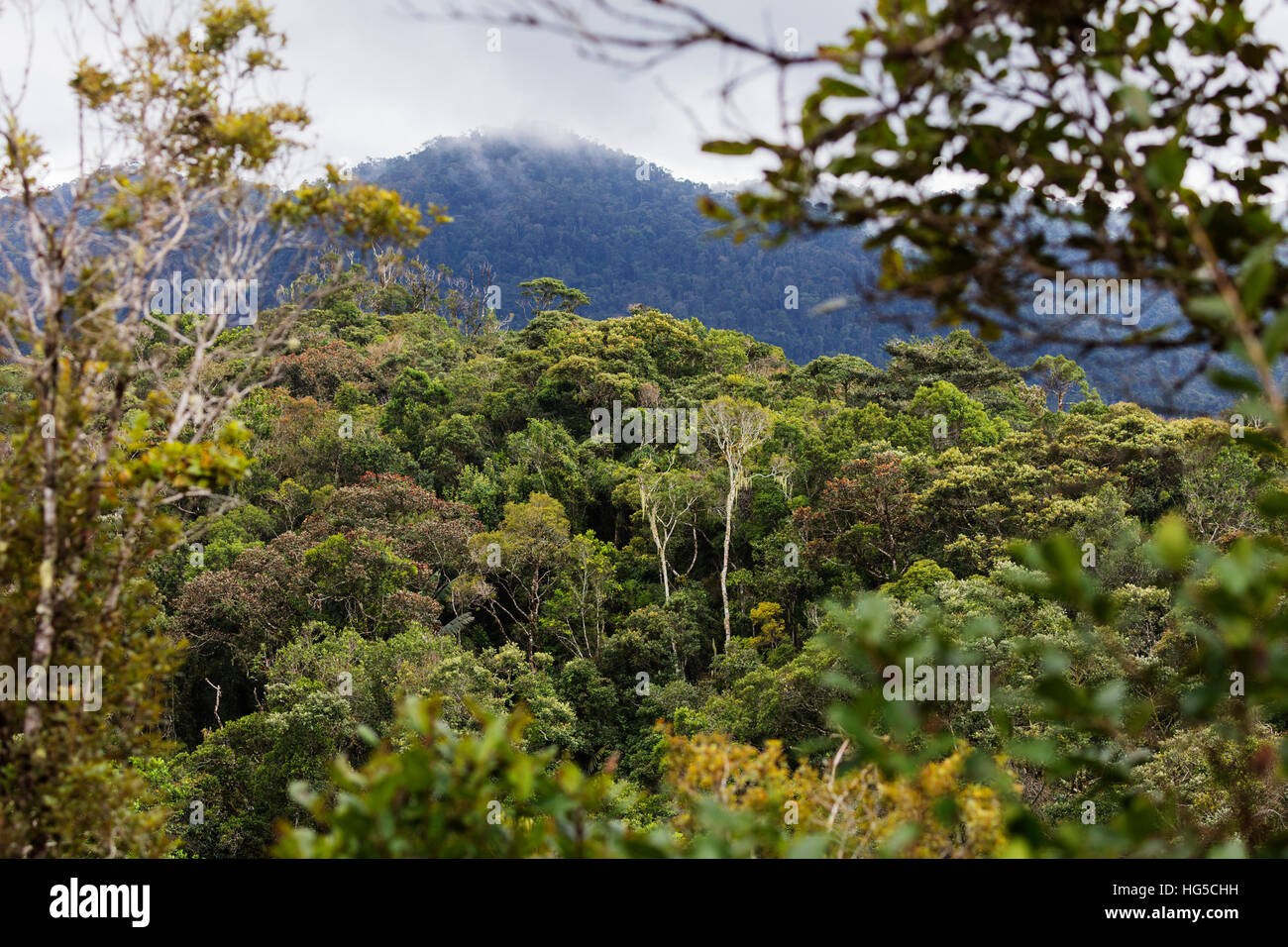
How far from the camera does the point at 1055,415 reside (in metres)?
15.8

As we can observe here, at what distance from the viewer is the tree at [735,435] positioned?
1616cm

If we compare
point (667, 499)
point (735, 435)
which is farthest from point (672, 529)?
point (735, 435)

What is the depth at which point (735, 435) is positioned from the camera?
659 inches

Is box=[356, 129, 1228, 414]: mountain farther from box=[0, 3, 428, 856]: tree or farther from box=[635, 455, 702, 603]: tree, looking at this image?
box=[0, 3, 428, 856]: tree

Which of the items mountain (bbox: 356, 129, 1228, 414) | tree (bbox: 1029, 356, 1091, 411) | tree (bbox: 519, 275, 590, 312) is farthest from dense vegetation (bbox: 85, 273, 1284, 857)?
mountain (bbox: 356, 129, 1228, 414)

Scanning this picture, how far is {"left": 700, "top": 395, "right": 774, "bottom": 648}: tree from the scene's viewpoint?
16.2 metres

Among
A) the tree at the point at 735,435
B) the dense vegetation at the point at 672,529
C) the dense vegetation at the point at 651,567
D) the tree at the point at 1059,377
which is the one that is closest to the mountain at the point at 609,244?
the tree at the point at 1059,377

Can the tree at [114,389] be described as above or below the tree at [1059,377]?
below

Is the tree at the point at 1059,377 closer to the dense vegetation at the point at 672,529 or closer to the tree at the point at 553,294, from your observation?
the dense vegetation at the point at 672,529

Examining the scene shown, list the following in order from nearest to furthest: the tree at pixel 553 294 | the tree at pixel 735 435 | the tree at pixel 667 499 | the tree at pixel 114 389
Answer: the tree at pixel 114 389 → the tree at pixel 735 435 → the tree at pixel 667 499 → the tree at pixel 553 294

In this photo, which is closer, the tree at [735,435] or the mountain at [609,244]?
the tree at [735,435]

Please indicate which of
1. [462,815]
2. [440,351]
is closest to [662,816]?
[462,815]

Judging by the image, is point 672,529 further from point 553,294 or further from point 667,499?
point 553,294
